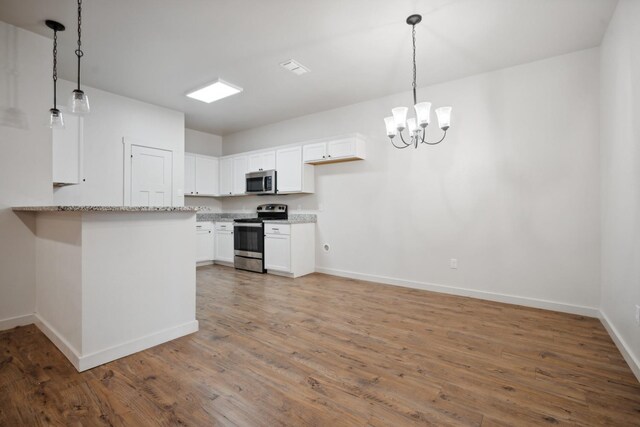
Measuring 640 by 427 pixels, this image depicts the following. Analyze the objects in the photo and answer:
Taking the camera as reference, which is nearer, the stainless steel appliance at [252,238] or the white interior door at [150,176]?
the white interior door at [150,176]

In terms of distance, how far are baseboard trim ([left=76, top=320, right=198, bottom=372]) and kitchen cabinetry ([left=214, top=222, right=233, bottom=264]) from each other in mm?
3086

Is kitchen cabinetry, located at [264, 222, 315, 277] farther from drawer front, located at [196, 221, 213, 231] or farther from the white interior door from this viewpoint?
the white interior door

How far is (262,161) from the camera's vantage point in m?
5.49

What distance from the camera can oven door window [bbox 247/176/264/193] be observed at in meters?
5.42

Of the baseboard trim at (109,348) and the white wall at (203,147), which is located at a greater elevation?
the white wall at (203,147)

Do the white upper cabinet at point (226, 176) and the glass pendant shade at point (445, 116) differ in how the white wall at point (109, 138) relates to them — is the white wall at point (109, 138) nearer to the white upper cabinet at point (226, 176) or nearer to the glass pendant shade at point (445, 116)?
the white upper cabinet at point (226, 176)

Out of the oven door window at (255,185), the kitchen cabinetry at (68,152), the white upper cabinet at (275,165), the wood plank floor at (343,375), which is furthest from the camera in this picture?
the oven door window at (255,185)

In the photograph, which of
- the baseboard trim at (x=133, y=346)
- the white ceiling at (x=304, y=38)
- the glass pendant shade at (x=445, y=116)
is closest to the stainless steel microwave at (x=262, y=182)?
the white ceiling at (x=304, y=38)

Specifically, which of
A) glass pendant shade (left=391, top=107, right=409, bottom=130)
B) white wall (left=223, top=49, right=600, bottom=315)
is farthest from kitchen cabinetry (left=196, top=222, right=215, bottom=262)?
glass pendant shade (left=391, top=107, right=409, bottom=130)

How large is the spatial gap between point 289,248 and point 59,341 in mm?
2866

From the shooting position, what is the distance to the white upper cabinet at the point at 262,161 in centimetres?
534

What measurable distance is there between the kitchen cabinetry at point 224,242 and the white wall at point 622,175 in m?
5.19

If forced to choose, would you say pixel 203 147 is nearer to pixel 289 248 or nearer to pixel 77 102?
pixel 289 248

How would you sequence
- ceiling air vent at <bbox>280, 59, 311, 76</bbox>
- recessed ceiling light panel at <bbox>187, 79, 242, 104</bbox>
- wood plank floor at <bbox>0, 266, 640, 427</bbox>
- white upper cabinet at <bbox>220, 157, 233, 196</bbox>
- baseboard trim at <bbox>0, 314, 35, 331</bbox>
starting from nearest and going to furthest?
wood plank floor at <bbox>0, 266, 640, 427</bbox>, baseboard trim at <bbox>0, 314, 35, 331</bbox>, ceiling air vent at <bbox>280, 59, 311, 76</bbox>, recessed ceiling light panel at <bbox>187, 79, 242, 104</bbox>, white upper cabinet at <bbox>220, 157, 233, 196</bbox>
